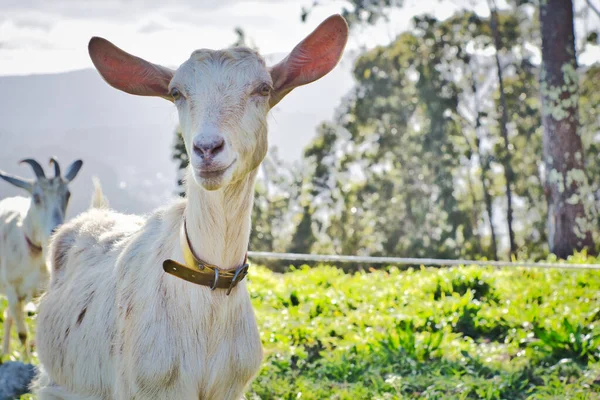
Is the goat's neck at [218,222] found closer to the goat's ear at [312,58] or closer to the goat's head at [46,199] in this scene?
the goat's ear at [312,58]

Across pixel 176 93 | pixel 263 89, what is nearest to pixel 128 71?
pixel 176 93

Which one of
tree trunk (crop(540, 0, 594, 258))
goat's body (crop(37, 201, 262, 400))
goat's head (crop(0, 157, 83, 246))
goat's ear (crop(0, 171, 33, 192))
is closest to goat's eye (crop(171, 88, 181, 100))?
goat's body (crop(37, 201, 262, 400))

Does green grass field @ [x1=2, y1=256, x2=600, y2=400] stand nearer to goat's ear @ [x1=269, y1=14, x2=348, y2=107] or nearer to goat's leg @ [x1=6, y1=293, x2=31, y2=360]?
goat's leg @ [x1=6, y1=293, x2=31, y2=360]

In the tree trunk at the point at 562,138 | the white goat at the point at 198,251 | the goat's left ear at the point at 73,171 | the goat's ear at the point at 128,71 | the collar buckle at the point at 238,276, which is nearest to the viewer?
the white goat at the point at 198,251

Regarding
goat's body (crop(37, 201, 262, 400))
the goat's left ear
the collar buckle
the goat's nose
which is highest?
the goat's left ear

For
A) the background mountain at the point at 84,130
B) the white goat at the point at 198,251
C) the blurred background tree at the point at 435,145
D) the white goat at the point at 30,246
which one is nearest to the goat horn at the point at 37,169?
the white goat at the point at 30,246

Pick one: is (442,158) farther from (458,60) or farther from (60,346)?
(60,346)

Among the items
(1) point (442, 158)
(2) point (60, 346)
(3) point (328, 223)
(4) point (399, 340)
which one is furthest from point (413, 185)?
(2) point (60, 346)

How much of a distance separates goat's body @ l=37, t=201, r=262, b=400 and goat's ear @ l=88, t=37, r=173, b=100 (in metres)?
0.62

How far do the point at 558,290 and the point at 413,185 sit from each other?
21366 millimetres

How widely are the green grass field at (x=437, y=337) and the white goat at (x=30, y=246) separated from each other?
0.66 m

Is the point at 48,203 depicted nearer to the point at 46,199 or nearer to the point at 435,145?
the point at 46,199

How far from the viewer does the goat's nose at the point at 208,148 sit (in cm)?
271

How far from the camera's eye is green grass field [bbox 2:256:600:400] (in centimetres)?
526
